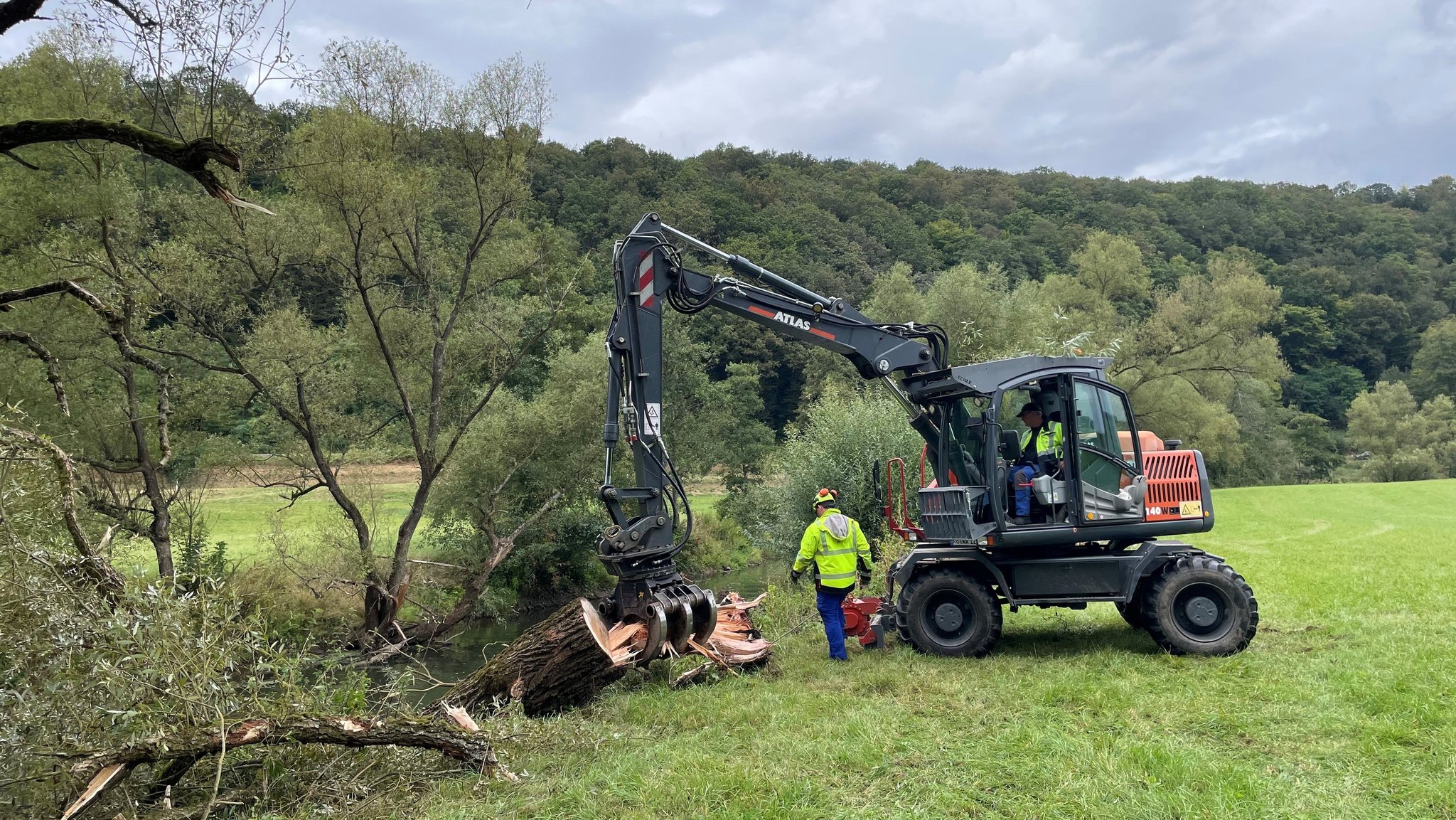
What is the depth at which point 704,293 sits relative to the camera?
8.21 metres

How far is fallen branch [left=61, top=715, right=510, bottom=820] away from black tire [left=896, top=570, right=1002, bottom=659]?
432cm

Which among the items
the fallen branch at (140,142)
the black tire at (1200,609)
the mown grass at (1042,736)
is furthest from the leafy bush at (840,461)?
the fallen branch at (140,142)

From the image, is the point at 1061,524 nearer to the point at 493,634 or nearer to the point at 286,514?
the point at 493,634

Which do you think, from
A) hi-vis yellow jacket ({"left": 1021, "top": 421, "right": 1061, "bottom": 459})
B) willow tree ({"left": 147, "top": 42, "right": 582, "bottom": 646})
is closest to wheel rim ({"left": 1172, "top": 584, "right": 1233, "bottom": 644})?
hi-vis yellow jacket ({"left": 1021, "top": 421, "right": 1061, "bottom": 459})

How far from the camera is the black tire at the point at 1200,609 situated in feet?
24.4

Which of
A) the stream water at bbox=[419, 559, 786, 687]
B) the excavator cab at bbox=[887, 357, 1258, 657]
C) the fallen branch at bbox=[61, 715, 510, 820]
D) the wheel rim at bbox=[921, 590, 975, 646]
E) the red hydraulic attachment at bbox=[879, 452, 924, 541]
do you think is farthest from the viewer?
the stream water at bbox=[419, 559, 786, 687]

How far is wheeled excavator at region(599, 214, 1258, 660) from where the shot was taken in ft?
24.5

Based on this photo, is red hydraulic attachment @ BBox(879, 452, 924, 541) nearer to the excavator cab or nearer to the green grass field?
the excavator cab

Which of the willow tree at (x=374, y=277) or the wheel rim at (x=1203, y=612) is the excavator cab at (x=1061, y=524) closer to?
the wheel rim at (x=1203, y=612)

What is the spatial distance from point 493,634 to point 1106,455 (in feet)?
45.9

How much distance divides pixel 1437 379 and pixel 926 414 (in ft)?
203

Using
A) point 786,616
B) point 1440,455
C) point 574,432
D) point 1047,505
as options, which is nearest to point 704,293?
point 1047,505

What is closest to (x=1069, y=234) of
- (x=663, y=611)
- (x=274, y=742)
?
(x=663, y=611)

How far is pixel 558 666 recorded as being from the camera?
24.0 ft
